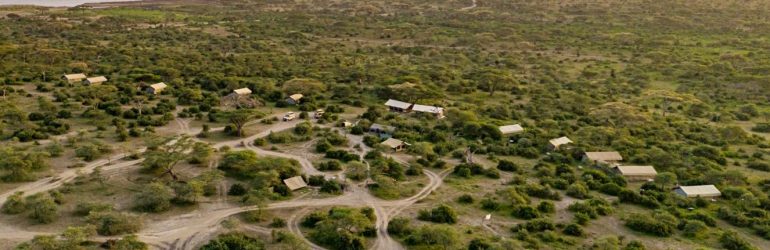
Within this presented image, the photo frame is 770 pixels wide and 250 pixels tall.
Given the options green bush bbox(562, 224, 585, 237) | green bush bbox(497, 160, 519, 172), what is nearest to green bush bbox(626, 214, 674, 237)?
green bush bbox(562, 224, 585, 237)

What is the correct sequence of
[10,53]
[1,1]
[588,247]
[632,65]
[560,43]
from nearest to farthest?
1. [588,247]
2. [10,53]
3. [632,65]
4. [560,43]
5. [1,1]

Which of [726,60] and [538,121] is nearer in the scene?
[538,121]

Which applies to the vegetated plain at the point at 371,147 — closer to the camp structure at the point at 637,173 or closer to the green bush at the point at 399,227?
the green bush at the point at 399,227

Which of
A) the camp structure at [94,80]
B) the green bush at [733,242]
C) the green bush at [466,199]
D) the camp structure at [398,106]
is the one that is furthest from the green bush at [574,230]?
the camp structure at [94,80]

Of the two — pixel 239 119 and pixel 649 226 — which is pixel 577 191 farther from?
pixel 239 119

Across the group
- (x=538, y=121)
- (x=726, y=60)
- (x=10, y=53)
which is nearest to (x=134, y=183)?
(x=538, y=121)

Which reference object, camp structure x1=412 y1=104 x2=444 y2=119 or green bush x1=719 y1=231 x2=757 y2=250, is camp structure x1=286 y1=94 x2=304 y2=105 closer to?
camp structure x1=412 y1=104 x2=444 y2=119

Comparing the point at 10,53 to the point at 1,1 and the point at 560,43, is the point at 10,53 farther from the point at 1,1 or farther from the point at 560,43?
the point at 1,1

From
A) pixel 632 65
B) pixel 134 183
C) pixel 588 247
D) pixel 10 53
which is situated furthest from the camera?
pixel 632 65
